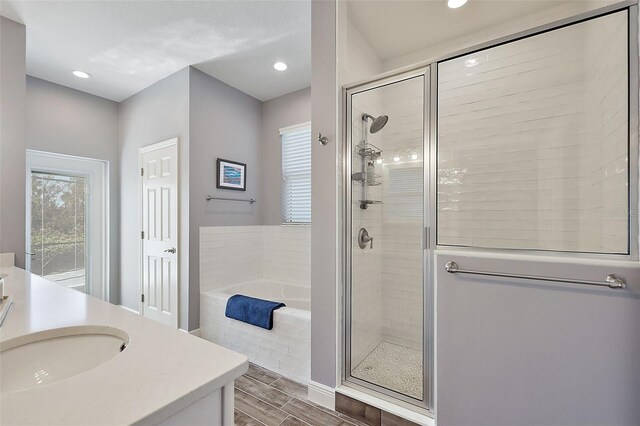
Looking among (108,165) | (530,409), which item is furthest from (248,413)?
(108,165)

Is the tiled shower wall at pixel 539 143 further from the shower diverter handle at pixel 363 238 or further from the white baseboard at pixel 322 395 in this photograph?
the white baseboard at pixel 322 395

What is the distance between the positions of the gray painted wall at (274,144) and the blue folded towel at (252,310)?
3.95 feet

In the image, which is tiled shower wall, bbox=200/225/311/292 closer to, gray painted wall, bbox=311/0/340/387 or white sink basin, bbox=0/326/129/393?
gray painted wall, bbox=311/0/340/387

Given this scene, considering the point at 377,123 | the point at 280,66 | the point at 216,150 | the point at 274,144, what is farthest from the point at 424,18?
the point at 216,150

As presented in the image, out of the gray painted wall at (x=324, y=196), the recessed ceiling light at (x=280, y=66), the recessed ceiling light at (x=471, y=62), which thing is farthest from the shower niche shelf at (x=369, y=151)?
the recessed ceiling light at (x=280, y=66)

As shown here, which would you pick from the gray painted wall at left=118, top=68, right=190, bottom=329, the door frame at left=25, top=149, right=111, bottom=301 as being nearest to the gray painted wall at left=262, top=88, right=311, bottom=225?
the gray painted wall at left=118, top=68, right=190, bottom=329

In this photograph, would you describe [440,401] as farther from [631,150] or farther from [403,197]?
[631,150]

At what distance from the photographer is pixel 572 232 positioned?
1.49 meters

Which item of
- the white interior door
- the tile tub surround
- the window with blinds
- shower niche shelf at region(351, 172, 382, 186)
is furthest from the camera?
the window with blinds

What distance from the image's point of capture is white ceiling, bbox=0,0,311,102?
2.12 metres

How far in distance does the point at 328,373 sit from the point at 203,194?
2085 mm

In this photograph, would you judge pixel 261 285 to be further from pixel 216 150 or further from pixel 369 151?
pixel 369 151

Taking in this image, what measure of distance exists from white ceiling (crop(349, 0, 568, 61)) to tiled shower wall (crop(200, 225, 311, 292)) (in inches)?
77.3

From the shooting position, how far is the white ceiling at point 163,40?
212cm
